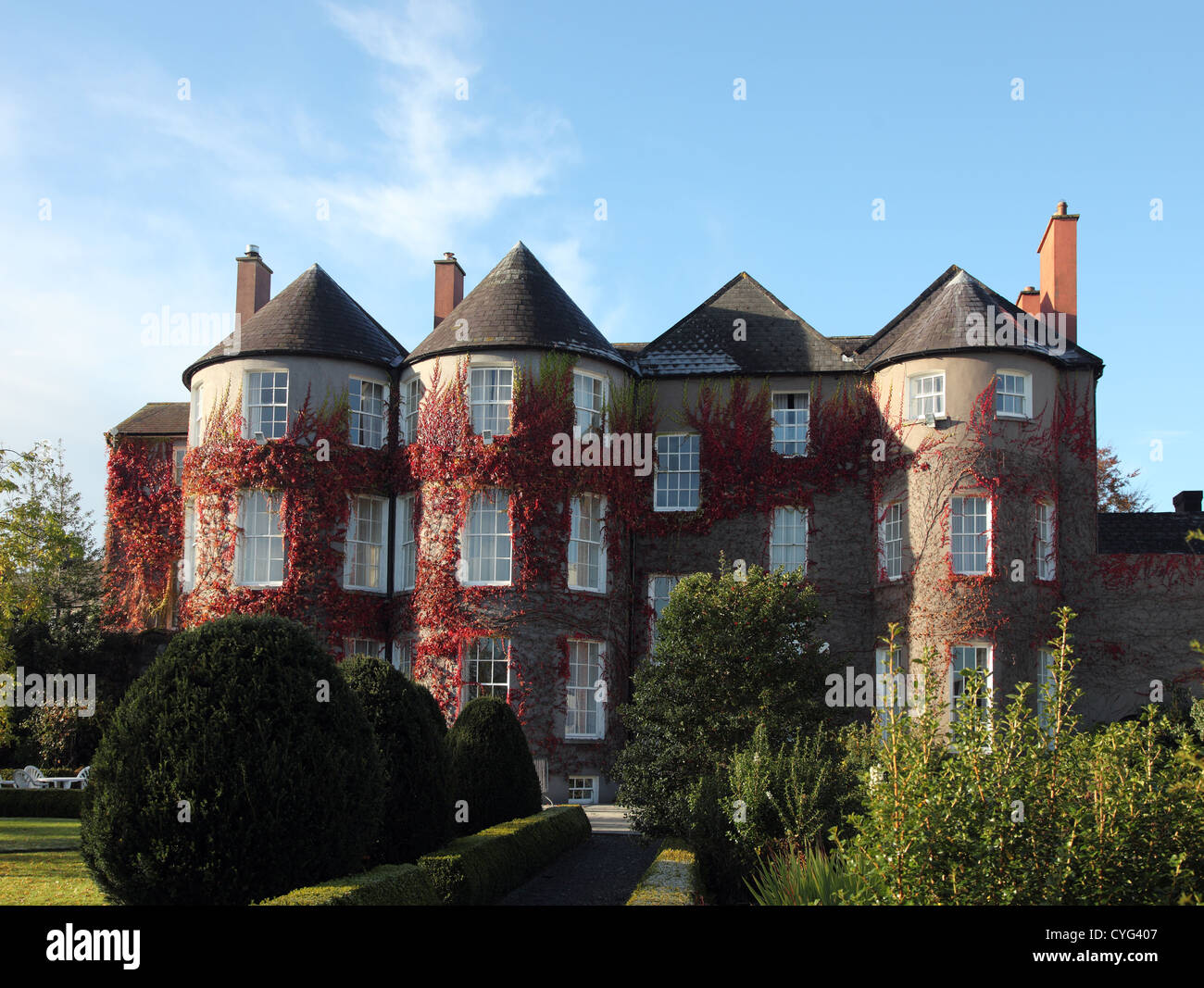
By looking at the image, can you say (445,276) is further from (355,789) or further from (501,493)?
(355,789)

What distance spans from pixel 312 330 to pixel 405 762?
16862 millimetres

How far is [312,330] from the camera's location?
28.0m

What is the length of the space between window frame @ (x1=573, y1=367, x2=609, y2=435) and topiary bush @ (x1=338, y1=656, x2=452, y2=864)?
13.7 meters

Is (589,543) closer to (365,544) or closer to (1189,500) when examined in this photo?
(365,544)

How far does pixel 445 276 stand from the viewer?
31.9 m

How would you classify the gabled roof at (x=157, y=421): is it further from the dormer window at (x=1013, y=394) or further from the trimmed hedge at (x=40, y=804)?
the dormer window at (x=1013, y=394)

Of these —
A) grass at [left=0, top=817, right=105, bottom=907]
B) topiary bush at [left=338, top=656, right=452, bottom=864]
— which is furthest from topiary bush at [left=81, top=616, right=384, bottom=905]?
topiary bush at [left=338, top=656, right=452, bottom=864]

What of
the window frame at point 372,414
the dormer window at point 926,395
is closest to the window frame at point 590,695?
the window frame at point 372,414

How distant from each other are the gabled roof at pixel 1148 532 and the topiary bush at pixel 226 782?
2385 cm

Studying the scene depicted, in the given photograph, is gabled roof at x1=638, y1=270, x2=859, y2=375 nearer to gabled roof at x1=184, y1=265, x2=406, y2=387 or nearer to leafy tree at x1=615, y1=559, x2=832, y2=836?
gabled roof at x1=184, y1=265, x2=406, y2=387

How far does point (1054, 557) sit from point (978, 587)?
2.52 metres

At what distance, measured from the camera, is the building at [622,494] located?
25906 millimetres

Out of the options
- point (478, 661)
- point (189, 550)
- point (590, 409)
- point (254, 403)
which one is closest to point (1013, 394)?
point (590, 409)
